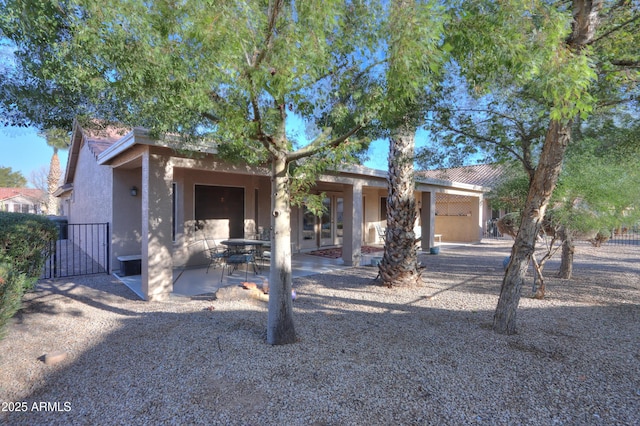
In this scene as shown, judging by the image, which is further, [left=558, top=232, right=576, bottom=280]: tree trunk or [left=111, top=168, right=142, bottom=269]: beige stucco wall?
[left=111, top=168, right=142, bottom=269]: beige stucco wall

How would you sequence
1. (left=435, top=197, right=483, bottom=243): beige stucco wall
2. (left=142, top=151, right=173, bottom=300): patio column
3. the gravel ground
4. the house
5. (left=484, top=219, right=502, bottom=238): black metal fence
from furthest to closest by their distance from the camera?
(left=484, top=219, right=502, bottom=238): black metal fence
(left=435, top=197, right=483, bottom=243): beige stucco wall
the house
(left=142, top=151, right=173, bottom=300): patio column
the gravel ground

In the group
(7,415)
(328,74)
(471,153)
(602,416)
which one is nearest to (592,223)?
(471,153)

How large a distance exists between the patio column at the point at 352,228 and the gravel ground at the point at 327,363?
3.71m

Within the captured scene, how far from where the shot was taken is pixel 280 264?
4.23 m

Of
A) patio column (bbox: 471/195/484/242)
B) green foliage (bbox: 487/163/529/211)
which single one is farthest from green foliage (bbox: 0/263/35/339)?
patio column (bbox: 471/195/484/242)

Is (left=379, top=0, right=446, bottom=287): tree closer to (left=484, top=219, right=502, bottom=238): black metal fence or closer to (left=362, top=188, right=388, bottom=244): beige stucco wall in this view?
(left=362, top=188, right=388, bottom=244): beige stucco wall

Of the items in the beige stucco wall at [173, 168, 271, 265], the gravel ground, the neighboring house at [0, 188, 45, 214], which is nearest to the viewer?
the gravel ground

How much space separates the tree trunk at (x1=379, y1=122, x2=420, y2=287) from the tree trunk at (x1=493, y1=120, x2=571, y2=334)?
9.11 feet

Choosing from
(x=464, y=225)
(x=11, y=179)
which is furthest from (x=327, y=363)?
(x=11, y=179)

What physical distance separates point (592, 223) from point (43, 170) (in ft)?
187

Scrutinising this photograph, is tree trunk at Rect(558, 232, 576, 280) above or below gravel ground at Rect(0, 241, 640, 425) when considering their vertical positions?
above

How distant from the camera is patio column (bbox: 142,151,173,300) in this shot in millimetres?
6352

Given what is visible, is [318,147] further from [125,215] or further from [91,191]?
[91,191]

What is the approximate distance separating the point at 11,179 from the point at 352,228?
56303 mm
